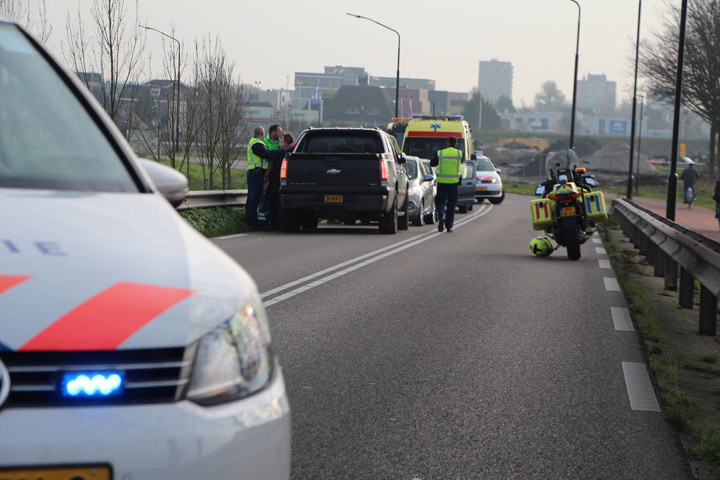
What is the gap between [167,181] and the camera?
3.41 metres

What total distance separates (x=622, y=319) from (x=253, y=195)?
11.3m

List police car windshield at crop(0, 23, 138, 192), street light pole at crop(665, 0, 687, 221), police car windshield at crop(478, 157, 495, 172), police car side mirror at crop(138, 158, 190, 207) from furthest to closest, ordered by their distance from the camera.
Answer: police car windshield at crop(478, 157, 495, 172) < street light pole at crop(665, 0, 687, 221) < police car side mirror at crop(138, 158, 190, 207) < police car windshield at crop(0, 23, 138, 192)

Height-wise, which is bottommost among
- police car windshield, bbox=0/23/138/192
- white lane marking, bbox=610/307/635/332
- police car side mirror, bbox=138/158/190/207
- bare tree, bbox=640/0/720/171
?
white lane marking, bbox=610/307/635/332

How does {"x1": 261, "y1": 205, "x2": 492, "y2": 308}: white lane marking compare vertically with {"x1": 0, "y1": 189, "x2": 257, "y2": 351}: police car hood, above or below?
below

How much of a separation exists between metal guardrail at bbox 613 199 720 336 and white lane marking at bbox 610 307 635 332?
0.61 metres

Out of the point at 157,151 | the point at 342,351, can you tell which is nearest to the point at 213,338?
the point at 342,351

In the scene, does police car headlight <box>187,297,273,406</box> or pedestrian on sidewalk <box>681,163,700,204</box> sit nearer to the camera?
police car headlight <box>187,297,273,406</box>

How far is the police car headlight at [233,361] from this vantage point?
7.44ft

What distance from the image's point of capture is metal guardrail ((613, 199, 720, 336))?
821 cm

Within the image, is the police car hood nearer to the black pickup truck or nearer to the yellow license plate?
the yellow license plate

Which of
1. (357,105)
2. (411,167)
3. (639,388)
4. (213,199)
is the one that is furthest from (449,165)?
(357,105)

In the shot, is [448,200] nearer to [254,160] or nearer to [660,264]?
[254,160]

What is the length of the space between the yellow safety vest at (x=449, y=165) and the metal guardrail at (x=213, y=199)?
3.96 m

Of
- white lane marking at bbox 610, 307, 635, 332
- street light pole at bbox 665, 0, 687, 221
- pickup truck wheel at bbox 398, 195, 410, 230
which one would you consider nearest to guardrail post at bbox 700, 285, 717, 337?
white lane marking at bbox 610, 307, 635, 332
